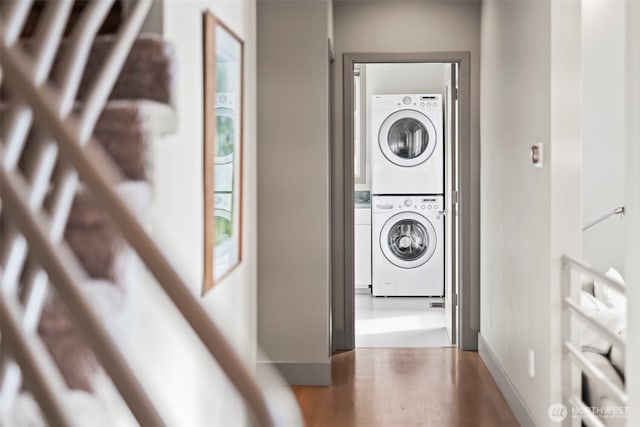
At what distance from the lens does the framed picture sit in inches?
102

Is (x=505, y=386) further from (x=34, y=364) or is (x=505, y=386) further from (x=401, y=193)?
(x=34, y=364)

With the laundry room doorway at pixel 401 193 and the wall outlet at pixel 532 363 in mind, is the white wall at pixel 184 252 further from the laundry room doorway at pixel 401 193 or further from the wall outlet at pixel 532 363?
the laundry room doorway at pixel 401 193

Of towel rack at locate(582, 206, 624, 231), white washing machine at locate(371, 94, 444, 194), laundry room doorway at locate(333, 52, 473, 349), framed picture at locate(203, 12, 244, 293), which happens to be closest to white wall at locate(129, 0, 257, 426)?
framed picture at locate(203, 12, 244, 293)

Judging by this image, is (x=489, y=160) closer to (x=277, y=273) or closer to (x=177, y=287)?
(x=277, y=273)

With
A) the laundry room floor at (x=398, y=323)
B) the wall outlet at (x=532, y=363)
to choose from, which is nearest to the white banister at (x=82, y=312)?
the wall outlet at (x=532, y=363)

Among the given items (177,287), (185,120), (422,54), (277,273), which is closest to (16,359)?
(177,287)

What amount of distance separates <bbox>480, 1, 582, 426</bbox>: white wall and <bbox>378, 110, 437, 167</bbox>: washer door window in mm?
2590

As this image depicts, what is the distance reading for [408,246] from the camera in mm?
7965

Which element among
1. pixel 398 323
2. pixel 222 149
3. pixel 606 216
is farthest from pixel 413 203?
pixel 222 149

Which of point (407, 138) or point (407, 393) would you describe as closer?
point (407, 393)

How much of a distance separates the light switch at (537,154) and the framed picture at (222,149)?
1347 millimetres

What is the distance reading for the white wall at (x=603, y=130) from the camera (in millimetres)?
4562

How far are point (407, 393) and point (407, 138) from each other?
12.2 feet

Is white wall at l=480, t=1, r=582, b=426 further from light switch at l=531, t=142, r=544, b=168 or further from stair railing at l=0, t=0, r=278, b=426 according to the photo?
stair railing at l=0, t=0, r=278, b=426
